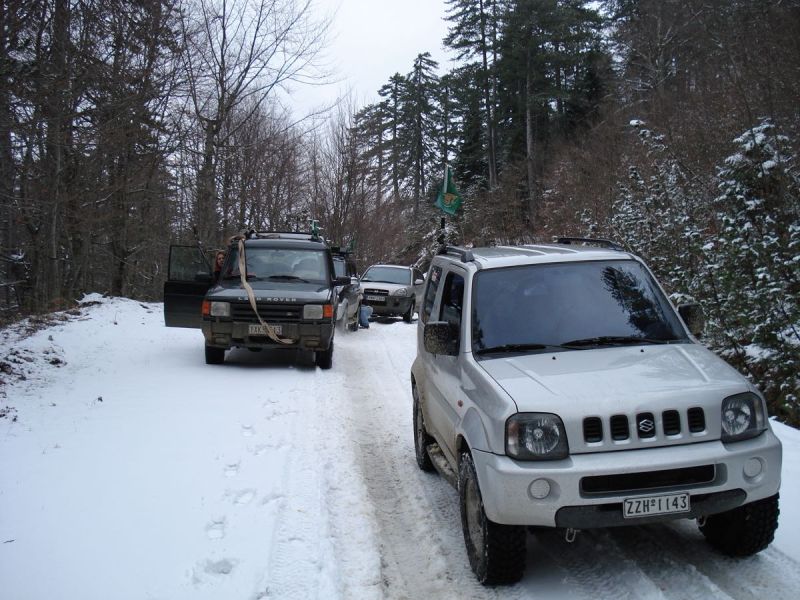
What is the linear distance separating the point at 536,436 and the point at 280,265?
8150mm

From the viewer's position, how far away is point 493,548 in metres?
3.48

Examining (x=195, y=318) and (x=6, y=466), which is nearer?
(x=6, y=466)

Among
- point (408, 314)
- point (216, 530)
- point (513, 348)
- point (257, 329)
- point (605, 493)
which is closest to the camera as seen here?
point (605, 493)

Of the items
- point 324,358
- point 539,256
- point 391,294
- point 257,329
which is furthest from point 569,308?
point 391,294

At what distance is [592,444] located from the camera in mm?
3295

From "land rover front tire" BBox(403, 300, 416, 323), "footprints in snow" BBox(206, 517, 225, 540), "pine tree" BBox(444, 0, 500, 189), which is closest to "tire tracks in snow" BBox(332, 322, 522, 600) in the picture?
"footprints in snow" BBox(206, 517, 225, 540)

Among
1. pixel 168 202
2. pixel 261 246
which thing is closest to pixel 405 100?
pixel 168 202

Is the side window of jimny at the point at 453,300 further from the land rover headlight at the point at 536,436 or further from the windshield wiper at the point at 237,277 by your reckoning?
the windshield wiper at the point at 237,277

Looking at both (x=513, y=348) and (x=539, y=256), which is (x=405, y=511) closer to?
(x=513, y=348)

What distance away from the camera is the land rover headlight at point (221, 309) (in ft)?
31.8

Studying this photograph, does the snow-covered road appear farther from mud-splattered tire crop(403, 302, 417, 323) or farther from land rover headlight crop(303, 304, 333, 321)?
mud-splattered tire crop(403, 302, 417, 323)

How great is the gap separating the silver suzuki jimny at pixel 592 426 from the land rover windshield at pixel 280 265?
670cm

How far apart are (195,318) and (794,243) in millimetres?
8646

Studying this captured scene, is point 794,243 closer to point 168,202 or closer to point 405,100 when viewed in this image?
point 168,202
